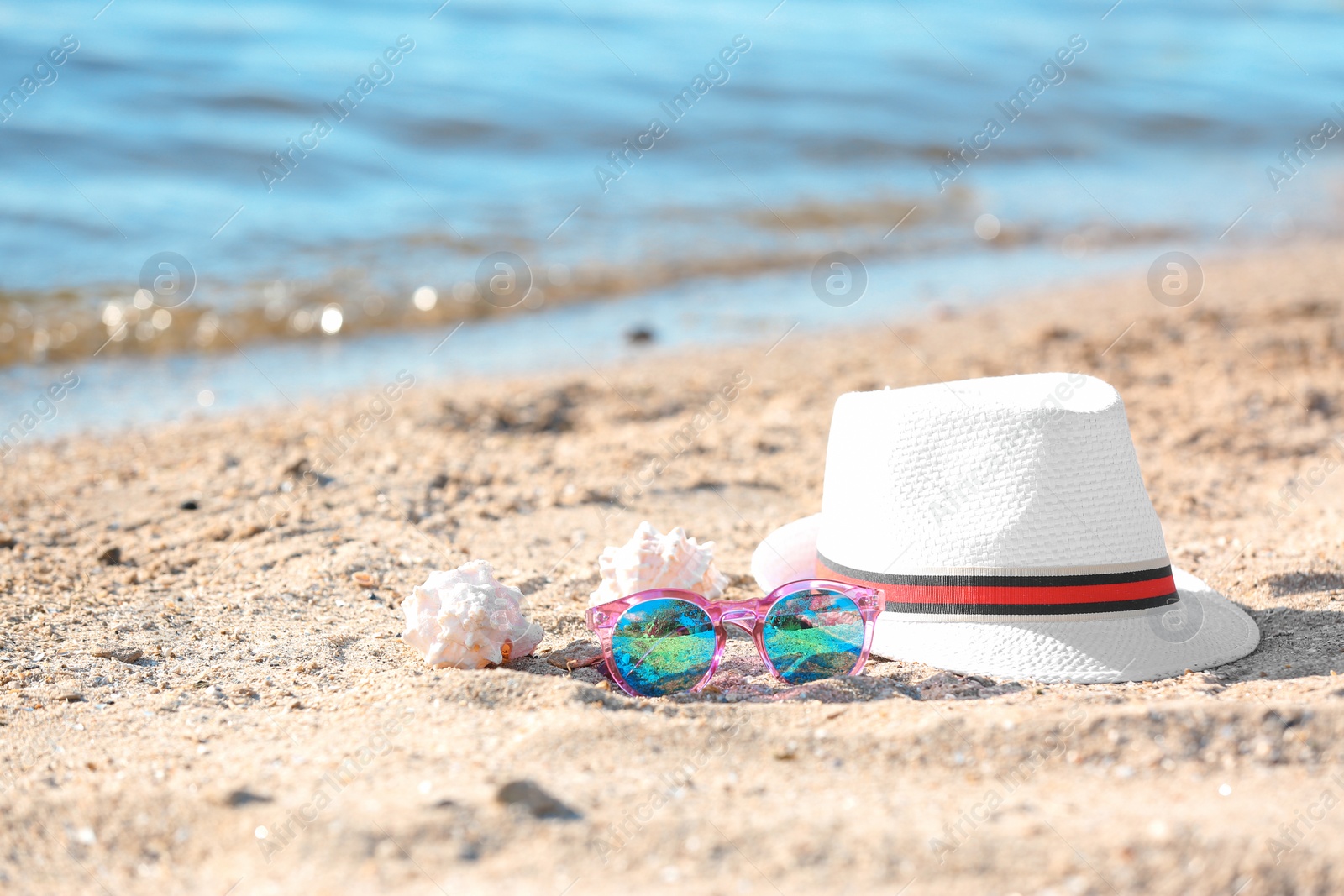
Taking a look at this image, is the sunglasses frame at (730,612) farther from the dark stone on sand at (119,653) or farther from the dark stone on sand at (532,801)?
the dark stone on sand at (119,653)

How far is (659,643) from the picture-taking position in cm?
257

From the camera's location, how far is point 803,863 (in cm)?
182

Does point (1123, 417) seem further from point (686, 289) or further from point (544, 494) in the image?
point (686, 289)

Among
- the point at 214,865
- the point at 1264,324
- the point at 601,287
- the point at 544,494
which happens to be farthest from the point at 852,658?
the point at 601,287

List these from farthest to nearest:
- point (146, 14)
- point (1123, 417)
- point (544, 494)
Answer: point (146, 14)
point (544, 494)
point (1123, 417)

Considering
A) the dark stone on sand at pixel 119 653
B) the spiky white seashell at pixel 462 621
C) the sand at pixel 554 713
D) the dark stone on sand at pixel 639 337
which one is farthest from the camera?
the dark stone on sand at pixel 639 337

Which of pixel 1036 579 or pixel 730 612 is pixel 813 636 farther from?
pixel 1036 579

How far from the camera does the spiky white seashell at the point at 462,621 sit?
2598 mm

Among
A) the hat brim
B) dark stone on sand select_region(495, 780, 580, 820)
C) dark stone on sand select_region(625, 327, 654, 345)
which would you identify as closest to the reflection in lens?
the hat brim

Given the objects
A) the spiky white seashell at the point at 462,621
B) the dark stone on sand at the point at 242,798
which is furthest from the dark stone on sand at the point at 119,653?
the dark stone on sand at the point at 242,798

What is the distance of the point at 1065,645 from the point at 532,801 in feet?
4.10

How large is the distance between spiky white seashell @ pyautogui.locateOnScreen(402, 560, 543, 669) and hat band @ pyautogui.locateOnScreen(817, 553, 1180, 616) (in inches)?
34.7

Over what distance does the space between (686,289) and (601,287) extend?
0.60 m

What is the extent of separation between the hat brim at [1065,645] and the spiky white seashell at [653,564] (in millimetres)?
486
